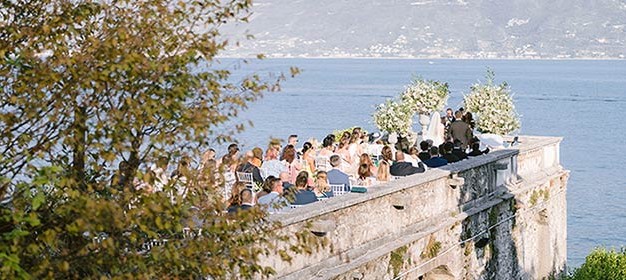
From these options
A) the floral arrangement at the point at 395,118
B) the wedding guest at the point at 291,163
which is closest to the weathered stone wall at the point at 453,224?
the wedding guest at the point at 291,163

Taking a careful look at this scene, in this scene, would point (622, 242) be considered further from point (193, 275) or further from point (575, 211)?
point (193, 275)

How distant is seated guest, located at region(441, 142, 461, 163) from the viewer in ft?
51.0

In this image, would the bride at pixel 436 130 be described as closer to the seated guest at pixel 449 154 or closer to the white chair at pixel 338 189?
the seated guest at pixel 449 154

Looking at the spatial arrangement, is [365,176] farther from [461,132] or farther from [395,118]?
[395,118]

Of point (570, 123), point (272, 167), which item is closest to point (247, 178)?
point (272, 167)

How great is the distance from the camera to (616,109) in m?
90.3

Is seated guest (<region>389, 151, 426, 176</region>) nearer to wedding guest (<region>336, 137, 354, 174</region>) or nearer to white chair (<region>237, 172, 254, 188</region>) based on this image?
wedding guest (<region>336, 137, 354, 174</region>)

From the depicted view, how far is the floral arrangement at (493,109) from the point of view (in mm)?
23234

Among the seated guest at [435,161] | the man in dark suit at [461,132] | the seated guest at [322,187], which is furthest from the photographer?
the man in dark suit at [461,132]

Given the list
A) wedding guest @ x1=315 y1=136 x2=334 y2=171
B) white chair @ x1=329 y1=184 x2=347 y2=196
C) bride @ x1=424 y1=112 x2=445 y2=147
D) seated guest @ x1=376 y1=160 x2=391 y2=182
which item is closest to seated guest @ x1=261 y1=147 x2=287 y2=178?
white chair @ x1=329 y1=184 x2=347 y2=196

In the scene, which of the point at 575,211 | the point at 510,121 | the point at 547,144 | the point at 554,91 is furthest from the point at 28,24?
the point at 554,91

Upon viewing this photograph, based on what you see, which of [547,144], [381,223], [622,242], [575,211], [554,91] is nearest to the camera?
[381,223]

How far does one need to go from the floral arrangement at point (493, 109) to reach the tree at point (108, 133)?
17551 mm

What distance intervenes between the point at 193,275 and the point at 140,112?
955 millimetres
